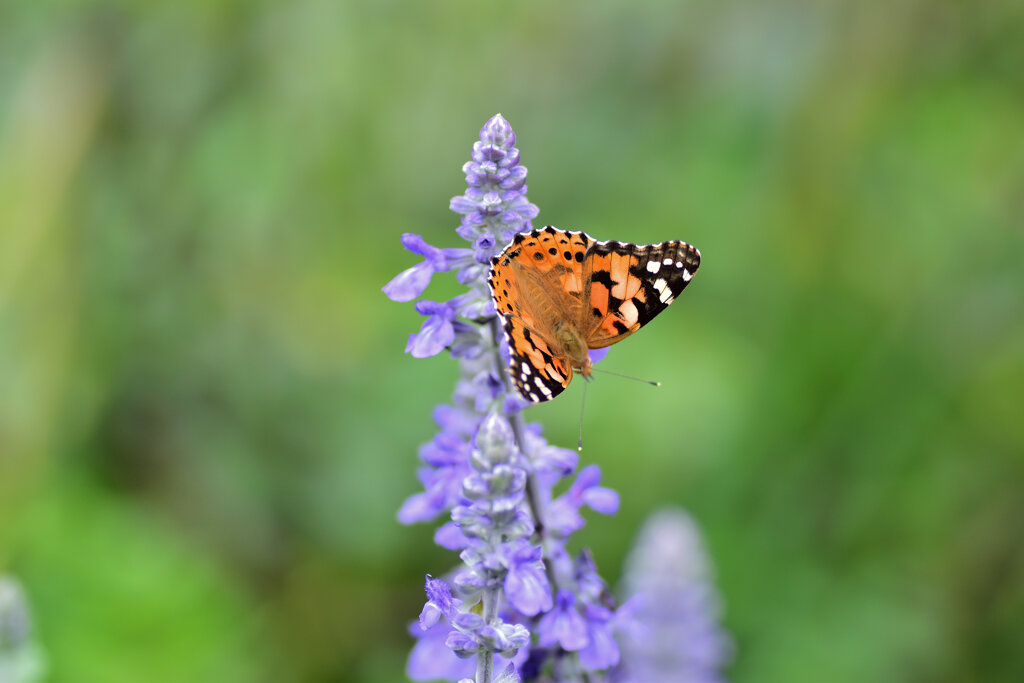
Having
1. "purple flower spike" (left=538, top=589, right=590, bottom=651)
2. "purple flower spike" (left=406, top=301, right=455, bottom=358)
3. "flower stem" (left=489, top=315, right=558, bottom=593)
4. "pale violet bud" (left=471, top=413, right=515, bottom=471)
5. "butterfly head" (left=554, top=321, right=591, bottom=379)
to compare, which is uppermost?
"butterfly head" (left=554, top=321, right=591, bottom=379)

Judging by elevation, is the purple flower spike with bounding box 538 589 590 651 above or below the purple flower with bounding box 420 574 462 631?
above

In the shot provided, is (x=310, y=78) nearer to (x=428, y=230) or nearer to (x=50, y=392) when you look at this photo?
(x=428, y=230)

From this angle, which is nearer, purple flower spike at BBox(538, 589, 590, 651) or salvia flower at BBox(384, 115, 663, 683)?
salvia flower at BBox(384, 115, 663, 683)

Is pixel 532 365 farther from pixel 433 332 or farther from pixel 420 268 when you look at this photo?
pixel 420 268

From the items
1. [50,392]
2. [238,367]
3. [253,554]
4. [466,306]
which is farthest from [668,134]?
[466,306]

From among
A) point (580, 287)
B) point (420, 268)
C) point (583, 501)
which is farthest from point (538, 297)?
point (583, 501)

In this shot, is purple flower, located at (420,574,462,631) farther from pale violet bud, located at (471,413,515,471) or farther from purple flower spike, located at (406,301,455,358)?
purple flower spike, located at (406,301,455,358)

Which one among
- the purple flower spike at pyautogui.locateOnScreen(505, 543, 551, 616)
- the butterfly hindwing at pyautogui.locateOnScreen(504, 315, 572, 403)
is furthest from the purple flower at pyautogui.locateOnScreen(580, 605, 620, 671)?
the butterfly hindwing at pyautogui.locateOnScreen(504, 315, 572, 403)
